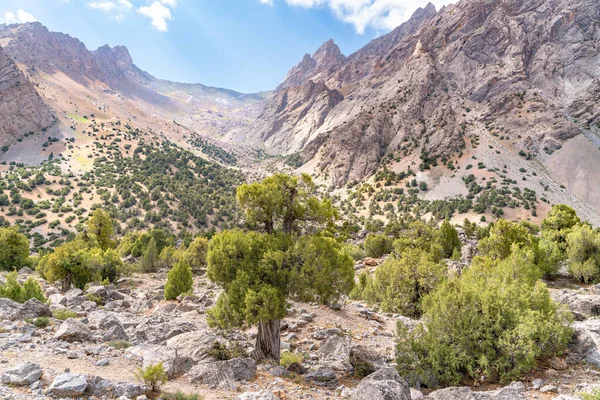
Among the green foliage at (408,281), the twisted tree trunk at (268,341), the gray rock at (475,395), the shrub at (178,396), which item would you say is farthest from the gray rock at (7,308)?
the green foliage at (408,281)

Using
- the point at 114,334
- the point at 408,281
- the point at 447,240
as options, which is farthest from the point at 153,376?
the point at 447,240

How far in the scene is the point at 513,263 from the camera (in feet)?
77.6

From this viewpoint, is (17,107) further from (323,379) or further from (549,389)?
(549,389)

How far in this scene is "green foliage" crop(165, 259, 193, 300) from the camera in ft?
82.5

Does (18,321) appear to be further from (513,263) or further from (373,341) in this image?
(513,263)

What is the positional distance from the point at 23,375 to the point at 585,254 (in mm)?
41145

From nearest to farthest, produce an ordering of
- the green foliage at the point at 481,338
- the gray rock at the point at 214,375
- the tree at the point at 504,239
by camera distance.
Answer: the gray rock at the point at 214,375 → the green foliage at the point at 481,338 → the tree at the point at 504,239

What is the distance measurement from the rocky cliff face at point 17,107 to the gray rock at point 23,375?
5925 inches

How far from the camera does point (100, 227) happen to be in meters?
40.0

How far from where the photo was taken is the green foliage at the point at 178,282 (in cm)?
2514

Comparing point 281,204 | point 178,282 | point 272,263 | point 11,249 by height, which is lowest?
point 11,249

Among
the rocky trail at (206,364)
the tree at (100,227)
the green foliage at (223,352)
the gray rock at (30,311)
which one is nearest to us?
the rocky trail at (206,364)

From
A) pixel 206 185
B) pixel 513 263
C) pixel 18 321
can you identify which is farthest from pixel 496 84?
pixel 18 321

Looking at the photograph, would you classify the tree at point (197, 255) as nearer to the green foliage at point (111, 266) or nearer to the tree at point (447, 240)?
the green foliage at point (111, 266)
